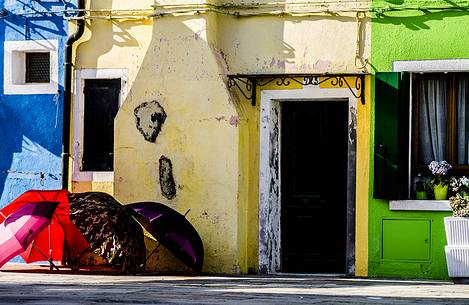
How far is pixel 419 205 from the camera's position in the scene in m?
16.8

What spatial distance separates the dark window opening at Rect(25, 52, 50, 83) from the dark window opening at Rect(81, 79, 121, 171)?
0.71 metres

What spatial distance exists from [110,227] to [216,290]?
2.65 m

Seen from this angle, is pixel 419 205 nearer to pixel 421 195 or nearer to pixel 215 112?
pixel 421 195

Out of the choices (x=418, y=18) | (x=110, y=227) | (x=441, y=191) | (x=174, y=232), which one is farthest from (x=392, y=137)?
(x=110, y=227)

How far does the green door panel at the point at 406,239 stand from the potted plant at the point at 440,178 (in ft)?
1.28

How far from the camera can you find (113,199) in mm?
16875

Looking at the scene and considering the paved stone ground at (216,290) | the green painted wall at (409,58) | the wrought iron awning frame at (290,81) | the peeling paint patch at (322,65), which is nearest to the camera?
the paved stone ground at (216,290)

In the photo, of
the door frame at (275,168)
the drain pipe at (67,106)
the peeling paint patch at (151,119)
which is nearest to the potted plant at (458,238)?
the door frame at (275,168)

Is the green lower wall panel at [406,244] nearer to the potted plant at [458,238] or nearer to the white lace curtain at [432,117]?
the potted plant at [458,238]

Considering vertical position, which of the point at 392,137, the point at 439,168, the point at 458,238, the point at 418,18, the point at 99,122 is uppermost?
the point at 418,18

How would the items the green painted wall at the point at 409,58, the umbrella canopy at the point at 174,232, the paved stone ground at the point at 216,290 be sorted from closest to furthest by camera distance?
the paved stone ground at the point at 216,290 < the umbrella canopy at the point at 174,232 < the green painted wall at the point at 409,58

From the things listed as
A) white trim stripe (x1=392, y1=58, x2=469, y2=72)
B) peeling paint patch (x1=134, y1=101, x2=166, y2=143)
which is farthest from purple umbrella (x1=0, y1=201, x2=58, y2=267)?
white trim stripe (x1=392, y1=58, x2=469, y2=72)

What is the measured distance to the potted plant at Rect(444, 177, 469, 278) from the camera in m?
16.1

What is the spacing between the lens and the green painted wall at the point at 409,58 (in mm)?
16781
